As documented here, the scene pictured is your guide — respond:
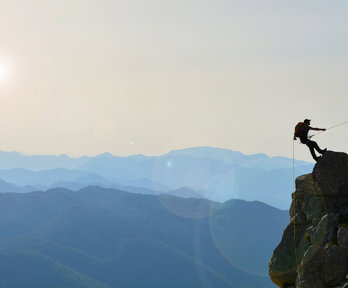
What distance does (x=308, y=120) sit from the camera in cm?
2848

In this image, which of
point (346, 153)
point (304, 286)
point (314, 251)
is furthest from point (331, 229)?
point (346, 153)

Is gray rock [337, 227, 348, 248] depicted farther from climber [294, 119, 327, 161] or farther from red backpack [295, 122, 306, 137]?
red backpack [295, 122, 306, 137]

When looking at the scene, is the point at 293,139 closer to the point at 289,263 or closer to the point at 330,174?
the point at 330,174

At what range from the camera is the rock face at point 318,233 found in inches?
928

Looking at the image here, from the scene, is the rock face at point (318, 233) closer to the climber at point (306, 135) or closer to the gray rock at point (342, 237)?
the gray rock at point (342, 237)

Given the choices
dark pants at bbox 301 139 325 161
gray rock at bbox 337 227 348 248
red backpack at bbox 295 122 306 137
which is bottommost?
gray rock at bbox 337 227 348 248

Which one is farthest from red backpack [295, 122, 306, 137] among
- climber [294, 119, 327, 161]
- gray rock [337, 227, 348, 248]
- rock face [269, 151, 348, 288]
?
gray rock [337, 227, 348, 248]

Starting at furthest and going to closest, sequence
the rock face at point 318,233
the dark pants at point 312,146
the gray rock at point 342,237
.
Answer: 1. the dark pants at point 312,146
2. the rock face at point 318,233
3. the gray rock at point 342,237

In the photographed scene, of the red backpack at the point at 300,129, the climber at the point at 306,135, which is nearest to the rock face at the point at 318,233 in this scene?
the climber at the point at 306,135

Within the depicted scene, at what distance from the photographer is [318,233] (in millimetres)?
25766

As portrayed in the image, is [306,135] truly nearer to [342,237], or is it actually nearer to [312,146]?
[312,146]

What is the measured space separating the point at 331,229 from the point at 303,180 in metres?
5.22

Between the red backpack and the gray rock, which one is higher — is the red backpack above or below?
above

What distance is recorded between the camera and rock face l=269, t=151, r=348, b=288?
2356 cm
